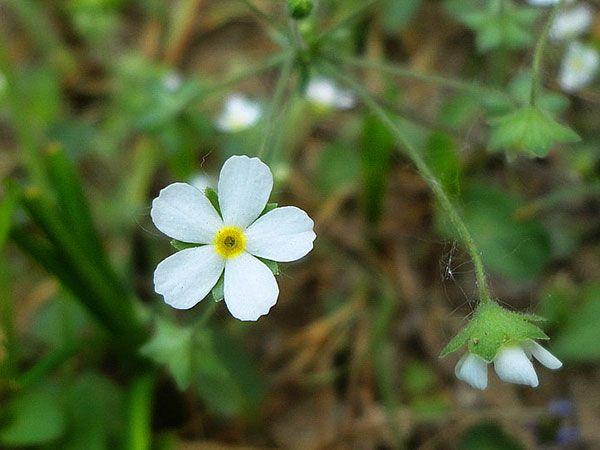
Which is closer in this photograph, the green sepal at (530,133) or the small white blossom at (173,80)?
the green sepal at (530,133)

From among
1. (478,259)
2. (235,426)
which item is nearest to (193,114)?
(235,426)

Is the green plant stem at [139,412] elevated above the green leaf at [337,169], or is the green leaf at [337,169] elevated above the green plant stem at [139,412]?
the green leaf at [337,169]

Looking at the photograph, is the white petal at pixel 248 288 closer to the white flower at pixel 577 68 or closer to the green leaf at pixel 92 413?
the green leaf at pixel 92 413

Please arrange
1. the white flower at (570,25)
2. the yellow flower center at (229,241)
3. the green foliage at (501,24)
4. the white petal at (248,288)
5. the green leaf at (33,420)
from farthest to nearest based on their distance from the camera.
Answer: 1. the white flower at (570,25)
2. the green foliage at (501,24)
3. the green leaf at (33,420)
4. the yellow flower center at (229,241)
5. the white petal at (248,288)

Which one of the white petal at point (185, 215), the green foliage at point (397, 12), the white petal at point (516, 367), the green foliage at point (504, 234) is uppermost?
the green foliage at point (397, 12)

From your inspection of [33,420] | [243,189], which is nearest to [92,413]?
[33,420]

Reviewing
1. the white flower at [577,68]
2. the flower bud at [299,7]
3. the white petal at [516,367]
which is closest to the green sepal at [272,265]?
the white petal at [516,367]

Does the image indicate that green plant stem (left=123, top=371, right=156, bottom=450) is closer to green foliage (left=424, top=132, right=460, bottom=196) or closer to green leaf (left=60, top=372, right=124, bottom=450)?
green leaf (left=60, top=372, right=124, bottom=450)
